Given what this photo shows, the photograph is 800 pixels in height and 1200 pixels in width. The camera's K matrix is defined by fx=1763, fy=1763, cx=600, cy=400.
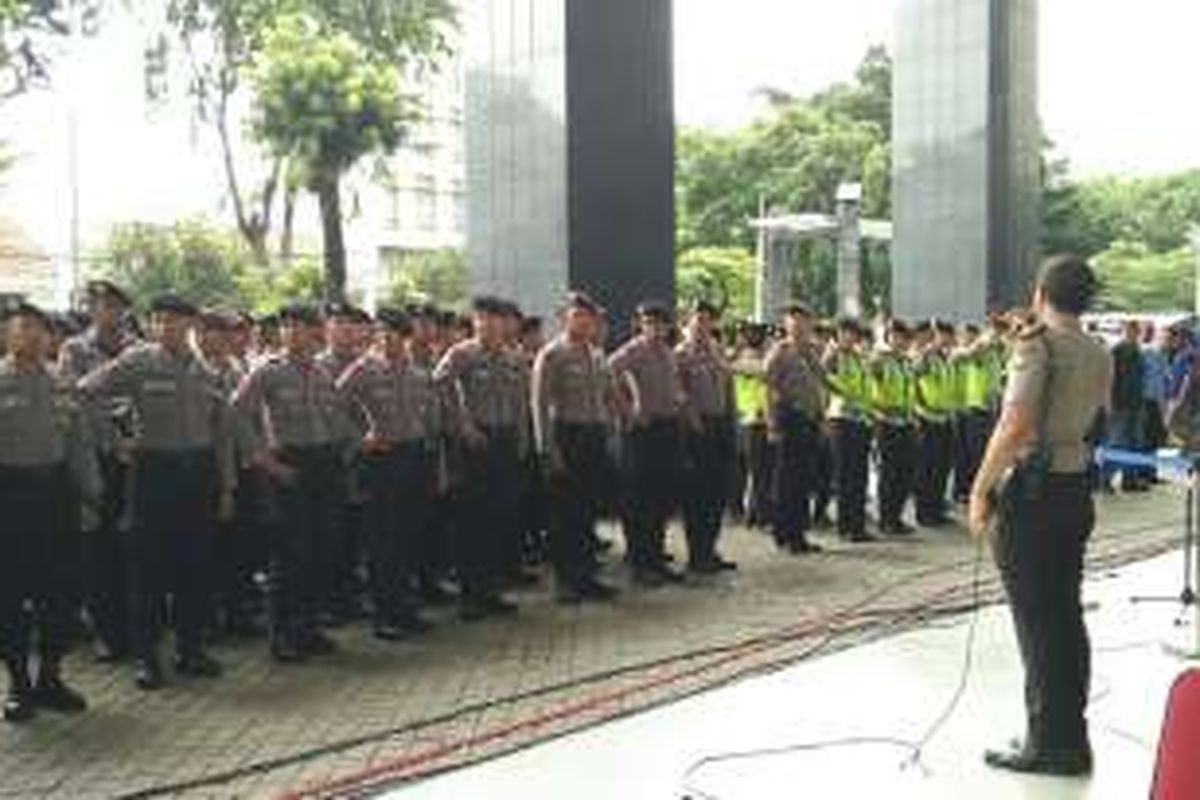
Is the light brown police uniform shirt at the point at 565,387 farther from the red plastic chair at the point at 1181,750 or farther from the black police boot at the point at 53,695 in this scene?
the red plastic chair at the point at 1181,750

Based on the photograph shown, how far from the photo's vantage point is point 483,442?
→ 927cm

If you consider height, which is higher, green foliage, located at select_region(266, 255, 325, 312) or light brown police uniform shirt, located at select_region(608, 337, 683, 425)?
green foliage, located at select_region(266, 255, 325, 312)

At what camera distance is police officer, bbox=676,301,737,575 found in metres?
10.7

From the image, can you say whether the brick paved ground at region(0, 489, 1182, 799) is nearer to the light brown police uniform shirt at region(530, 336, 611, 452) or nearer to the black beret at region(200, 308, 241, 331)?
the light brown police uniform shirt at region(530, 336, 611, 452)

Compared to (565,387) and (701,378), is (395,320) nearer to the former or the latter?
(565,387)

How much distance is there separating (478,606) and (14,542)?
9.32 ft

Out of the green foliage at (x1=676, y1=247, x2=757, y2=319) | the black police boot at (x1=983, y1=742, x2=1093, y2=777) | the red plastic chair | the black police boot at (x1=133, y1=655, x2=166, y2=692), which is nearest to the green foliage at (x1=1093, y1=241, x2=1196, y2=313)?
the green foliage at (x1=676, y1=247, x2=757, y2=319)

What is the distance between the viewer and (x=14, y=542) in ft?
22.8

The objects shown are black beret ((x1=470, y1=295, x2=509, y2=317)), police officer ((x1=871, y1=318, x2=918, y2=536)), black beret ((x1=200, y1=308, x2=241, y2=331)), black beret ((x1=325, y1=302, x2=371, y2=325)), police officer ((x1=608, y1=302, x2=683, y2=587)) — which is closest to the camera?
black beret ((x1=200, y1=308, x2=241, y2=331))

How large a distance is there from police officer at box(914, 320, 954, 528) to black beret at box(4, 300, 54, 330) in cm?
733

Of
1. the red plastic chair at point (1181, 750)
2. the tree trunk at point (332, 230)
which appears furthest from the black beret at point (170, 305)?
the tree trunk at point (332, 230)

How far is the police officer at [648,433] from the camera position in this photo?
1023cm

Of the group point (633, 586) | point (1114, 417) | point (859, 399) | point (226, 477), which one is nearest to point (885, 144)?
point (1114, 417)

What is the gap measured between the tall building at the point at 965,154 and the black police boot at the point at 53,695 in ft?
40.7
